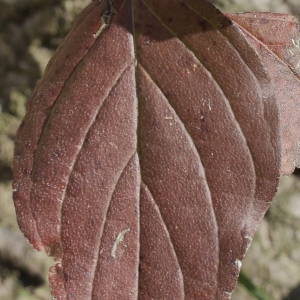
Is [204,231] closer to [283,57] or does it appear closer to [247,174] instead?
[247,174]

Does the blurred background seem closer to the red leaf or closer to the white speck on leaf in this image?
the red leaf

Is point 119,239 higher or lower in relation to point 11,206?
higher

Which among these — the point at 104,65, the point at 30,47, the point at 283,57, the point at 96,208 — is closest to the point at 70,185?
the point at 96,208

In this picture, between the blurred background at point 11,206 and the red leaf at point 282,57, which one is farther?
the blurred background at point 11,206

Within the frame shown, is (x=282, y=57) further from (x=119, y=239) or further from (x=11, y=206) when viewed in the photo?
(x=11, y=206)

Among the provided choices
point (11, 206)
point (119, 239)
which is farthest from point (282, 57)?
point (11, 206)

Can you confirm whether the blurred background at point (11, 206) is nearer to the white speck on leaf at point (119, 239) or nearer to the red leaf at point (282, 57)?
the red leaf at point (282, 57)

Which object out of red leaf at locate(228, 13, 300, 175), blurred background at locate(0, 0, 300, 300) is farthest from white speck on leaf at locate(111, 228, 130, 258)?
blurred background at locate(0, 0, 300, 300)

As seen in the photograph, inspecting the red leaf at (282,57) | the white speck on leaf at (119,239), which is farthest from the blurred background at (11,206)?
the white speck on leaf at (119,239)
